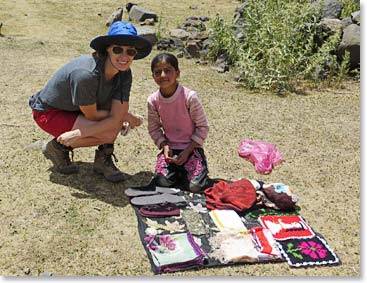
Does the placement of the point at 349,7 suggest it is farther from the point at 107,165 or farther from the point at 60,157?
the point at 60,157

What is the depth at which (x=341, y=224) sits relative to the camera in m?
3.63

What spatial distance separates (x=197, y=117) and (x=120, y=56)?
77 cm

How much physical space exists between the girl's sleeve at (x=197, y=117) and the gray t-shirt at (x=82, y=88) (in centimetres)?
50

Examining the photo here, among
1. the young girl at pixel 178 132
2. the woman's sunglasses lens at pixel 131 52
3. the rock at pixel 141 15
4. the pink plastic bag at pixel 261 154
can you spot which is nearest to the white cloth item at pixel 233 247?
the young girl at pixel 178 132

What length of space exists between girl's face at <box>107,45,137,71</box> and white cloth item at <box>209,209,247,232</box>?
1.21 m

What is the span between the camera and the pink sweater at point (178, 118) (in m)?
3.95

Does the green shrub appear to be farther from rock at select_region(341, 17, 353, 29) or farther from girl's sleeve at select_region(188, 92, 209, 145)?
girl's sleeve at select_region(188, 92, 209, 145)

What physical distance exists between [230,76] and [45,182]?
3.86 metres

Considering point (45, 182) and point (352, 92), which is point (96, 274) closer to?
point (45, 182)

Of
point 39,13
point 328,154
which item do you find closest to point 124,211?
point 328,154

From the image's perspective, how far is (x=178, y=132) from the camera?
13.4 ft

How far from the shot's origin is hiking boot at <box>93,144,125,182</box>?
13.3ft

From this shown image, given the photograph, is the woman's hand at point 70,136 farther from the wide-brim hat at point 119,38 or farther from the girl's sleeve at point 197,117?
the girl's sleeve at point 197,117

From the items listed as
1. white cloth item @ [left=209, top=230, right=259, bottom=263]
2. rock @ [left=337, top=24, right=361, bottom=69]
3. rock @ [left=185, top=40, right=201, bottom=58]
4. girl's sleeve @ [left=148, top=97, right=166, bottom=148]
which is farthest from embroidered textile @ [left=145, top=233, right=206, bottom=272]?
rock @ [left=185, top=40, right=201, bottom=58]
